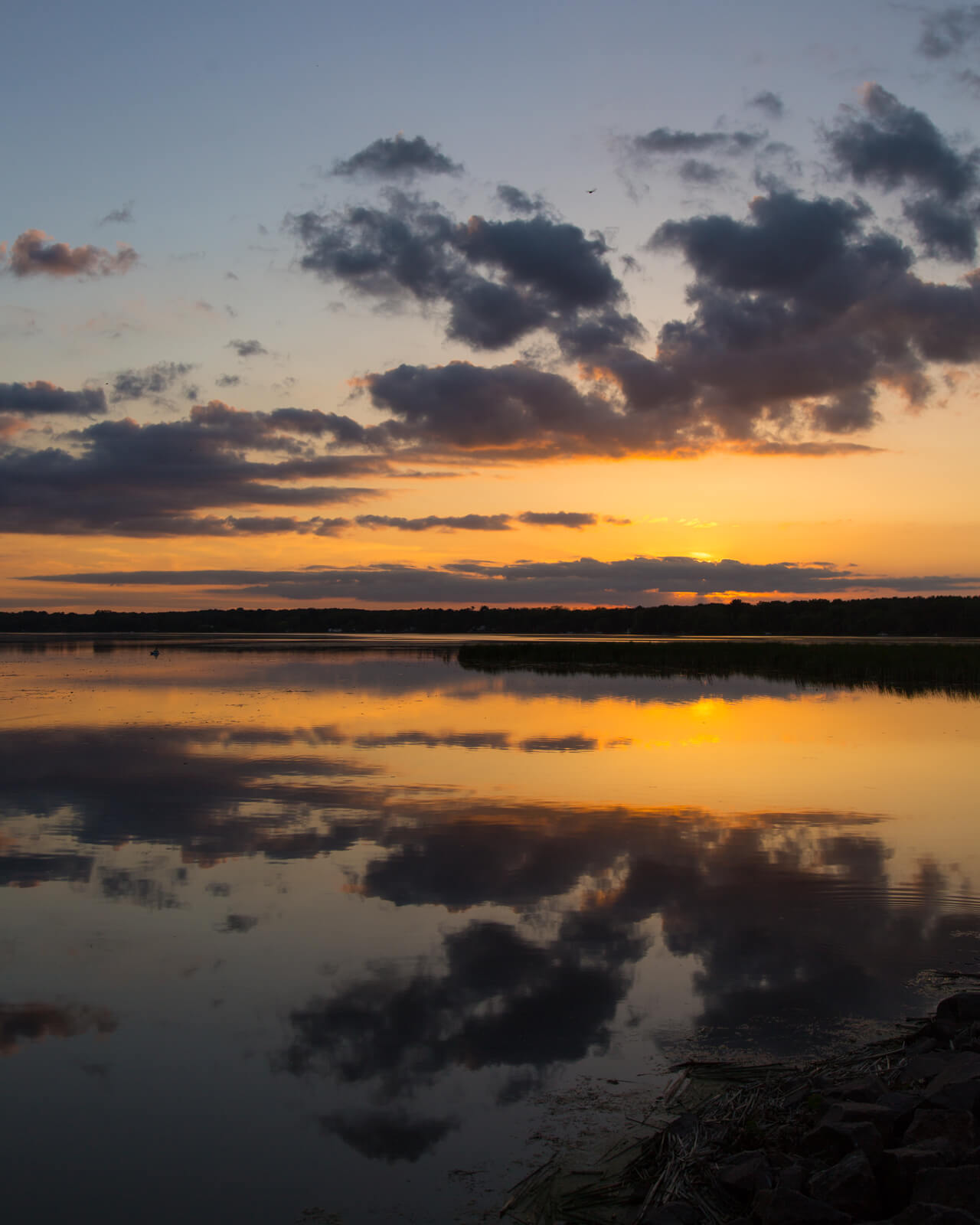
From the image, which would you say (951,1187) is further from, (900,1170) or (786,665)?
(786,665)

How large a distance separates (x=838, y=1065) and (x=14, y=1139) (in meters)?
5.60

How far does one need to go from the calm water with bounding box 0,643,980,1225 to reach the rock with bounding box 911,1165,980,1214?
203 cm

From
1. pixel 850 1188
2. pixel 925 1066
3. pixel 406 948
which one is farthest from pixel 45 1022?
pixel 925 1066

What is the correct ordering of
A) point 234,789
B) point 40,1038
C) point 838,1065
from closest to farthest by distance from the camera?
point 838,1065 → point 40,1038 → point 234,789

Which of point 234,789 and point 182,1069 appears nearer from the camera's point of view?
point 182,1069

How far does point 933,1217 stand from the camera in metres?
4.42

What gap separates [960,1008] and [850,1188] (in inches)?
110

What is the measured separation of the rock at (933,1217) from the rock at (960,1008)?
2689 millimetres

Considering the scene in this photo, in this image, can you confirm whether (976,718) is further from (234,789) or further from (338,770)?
(234,789)

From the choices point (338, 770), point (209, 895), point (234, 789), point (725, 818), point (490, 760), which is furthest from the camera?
point (490, 760)

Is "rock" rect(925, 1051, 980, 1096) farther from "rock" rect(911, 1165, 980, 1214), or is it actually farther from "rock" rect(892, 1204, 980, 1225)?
"rock" rect(892, 1204, 980, 1225)

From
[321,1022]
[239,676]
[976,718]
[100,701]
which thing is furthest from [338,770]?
[239,676]

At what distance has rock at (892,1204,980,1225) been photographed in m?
4.38

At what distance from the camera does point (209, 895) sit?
35.2 ft
